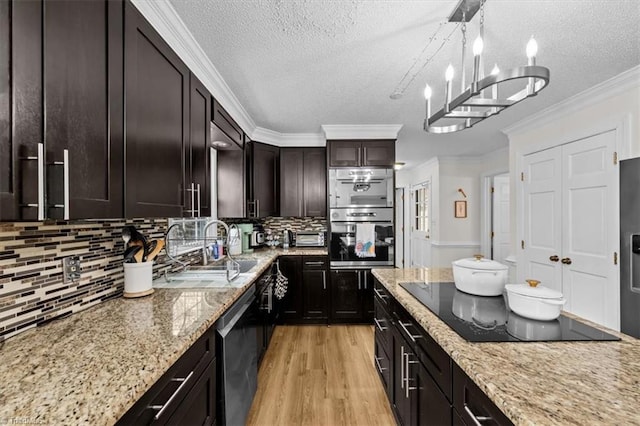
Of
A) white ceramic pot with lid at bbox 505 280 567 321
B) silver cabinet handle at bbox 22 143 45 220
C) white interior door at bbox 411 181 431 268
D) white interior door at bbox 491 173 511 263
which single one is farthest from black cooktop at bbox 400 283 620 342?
white interior door at bbox 411 181 431 268

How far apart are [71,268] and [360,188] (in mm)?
2929

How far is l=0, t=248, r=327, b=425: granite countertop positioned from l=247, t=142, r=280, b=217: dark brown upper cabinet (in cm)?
218

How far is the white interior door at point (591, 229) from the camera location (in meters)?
2.46

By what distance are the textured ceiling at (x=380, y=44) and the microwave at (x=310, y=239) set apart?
177 centimetres

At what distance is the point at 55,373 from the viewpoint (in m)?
0.81

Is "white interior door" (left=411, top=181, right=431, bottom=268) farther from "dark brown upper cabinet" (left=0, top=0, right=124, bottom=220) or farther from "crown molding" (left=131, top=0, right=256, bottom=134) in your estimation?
"dark brown upper cabinet" (left=0, top=0, right=124, bottom=220)

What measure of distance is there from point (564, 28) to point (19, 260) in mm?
2983

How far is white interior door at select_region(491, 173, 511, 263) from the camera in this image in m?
5.12

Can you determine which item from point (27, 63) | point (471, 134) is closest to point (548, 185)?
point (471, 134)

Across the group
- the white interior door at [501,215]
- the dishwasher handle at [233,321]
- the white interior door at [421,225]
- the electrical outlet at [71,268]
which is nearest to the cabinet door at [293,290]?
the dishwasher handle at [233,321]

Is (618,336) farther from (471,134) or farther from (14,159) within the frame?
(471,134)

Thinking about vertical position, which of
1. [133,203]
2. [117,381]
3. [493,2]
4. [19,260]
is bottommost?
[117,381]

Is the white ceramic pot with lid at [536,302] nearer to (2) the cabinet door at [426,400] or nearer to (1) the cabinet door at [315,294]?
(2) the cabinet door at [426,400]

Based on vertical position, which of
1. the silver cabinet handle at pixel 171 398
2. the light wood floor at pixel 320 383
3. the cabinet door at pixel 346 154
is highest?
the cabinet door at pixel 346 154
